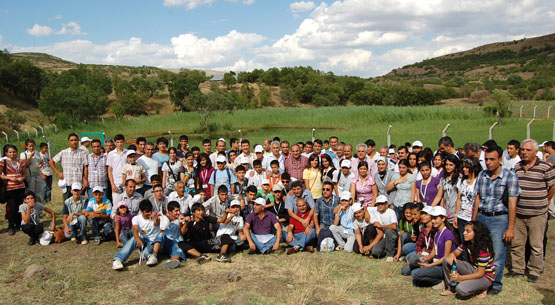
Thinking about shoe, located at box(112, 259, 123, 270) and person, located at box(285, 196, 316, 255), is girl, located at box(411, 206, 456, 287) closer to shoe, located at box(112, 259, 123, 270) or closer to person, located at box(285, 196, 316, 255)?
person, located at box(285, 196, 316, 255)

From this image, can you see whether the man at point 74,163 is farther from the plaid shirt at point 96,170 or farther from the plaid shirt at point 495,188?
the plaid shirt at point 495,188

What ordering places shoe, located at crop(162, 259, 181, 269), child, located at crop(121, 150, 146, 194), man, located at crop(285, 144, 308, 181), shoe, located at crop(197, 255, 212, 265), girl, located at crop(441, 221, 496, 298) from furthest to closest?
man, located at crop(285, 144, 308, 181)
child, located at crop(121, 150, 146, 194)
shoe, located at crop(197, 255, 212, 265)
shoe, located at crop(162, 259, 181, 269)
girl, located at crop(441, 221, 496, 298)

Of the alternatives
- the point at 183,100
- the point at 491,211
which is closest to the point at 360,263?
the point at 491,211

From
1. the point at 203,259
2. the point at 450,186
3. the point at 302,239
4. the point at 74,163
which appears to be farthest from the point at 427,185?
the point at 74,163

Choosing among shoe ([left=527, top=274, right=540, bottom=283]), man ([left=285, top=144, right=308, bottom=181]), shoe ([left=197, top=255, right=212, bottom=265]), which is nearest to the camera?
shoe ([left=527, top=274, right=540, bottom=283])

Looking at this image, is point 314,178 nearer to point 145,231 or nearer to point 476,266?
point 145,231

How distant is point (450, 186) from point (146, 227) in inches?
176

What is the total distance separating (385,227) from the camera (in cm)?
618

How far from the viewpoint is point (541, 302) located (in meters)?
4.57

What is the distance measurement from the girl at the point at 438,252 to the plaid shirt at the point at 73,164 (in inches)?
233

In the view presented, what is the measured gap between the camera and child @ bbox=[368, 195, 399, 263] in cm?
611

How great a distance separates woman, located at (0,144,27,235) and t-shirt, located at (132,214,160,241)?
2949 millimetres

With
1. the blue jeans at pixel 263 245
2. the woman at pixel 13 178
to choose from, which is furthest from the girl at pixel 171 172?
the woman at pixel 13 178

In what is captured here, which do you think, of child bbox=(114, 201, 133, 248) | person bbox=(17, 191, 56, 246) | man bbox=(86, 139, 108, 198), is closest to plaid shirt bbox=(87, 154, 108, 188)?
man bbox=(86, 139, 108, 198)
